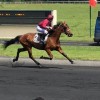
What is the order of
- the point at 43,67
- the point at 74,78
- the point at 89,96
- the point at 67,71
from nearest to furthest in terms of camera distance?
the point at 89,96 → the point at 74,78 → the point at 67,71 → the point at 43,67

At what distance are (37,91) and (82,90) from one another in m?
1.20

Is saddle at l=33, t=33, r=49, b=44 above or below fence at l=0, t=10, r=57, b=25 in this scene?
above

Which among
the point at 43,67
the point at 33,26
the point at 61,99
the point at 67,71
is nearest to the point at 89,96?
the point at 61,99

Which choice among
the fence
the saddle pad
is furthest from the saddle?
the fence

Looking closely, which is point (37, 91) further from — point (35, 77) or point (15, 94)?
point (35, 77)

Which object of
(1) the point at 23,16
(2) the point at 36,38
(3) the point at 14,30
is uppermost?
(2) the point at 36,38

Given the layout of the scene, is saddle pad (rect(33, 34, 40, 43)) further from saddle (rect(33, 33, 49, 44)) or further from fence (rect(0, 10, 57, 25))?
fence (rect(0, 10, 57, 25))

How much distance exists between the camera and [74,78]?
15352mm

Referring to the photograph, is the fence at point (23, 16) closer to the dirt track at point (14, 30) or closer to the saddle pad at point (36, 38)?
the dirt track at point (14, 30)

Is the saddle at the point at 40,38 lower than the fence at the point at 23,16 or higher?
higher

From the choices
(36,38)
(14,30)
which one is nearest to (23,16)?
(14,30)

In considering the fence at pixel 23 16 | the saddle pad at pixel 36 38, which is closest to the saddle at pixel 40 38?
the saddle pad at pixel 36 38

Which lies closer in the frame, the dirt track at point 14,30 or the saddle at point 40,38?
the saddle at point 40,38

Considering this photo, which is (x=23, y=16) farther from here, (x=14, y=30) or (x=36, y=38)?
(x=36, y=38)
